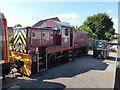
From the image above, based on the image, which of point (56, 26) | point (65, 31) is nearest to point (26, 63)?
point (56, 26)

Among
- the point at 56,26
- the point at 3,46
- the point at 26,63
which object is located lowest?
the point at 26,63

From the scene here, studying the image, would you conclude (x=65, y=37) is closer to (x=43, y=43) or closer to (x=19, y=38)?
(x=43, y=43)

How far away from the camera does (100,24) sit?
79.8 feet

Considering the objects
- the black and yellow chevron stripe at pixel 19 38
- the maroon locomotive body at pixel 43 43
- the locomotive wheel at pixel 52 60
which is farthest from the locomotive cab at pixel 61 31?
the black and yellow chevron stripe at pixel 19 38

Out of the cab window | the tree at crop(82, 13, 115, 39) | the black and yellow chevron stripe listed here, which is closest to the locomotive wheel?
the black and yellow chevron stripe

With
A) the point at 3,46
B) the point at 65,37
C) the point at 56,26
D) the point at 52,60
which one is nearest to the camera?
the point at 3,46

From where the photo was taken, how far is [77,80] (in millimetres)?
5074

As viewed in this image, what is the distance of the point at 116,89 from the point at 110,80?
1106mm

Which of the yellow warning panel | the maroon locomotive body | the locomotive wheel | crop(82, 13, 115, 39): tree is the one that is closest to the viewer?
the yellow warning panel

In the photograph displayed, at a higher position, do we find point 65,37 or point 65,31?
point 65,31

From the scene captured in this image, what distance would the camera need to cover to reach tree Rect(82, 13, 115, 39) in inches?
963

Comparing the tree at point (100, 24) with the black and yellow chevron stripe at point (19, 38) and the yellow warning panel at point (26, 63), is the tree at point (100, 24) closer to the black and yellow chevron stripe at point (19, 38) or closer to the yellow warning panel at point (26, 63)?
the black and yellow chevron stripe at point (19, 38)

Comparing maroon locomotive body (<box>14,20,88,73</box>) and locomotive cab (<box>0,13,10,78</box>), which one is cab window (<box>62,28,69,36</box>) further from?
locomotive cab (<box>0,13,10,78</box>)

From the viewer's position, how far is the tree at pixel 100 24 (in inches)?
963
